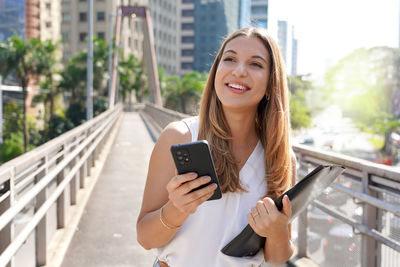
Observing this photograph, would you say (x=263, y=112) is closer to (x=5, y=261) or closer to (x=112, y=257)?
(x=5, y=261)

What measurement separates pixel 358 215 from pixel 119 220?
2952mm

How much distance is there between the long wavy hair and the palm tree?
3723 centimetres

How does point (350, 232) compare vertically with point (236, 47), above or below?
below

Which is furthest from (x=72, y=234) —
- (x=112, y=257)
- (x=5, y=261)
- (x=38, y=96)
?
(x=38, y=96)

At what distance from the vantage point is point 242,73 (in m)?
1.63

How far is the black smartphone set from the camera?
4.31 ft

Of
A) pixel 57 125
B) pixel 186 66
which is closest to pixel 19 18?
pixel 57 125

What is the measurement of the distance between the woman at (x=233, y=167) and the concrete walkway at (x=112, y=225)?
2306mm

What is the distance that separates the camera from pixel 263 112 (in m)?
1.88

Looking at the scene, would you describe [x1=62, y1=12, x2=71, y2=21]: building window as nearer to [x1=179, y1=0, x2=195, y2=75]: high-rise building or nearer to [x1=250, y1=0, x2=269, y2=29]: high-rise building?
[x1=179, y1=0, x2=195, y2=75]: high-rise building

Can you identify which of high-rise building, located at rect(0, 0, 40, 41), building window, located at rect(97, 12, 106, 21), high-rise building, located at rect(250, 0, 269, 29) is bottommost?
high-rise building, located at rect(250, 0, 269, 29)

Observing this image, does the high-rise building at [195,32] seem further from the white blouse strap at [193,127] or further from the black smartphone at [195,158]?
the black smartphone at [195,158]

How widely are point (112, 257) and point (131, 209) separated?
65.7 inches

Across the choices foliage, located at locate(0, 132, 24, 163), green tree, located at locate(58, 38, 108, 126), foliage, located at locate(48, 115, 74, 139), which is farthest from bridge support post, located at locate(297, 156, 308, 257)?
green tree, located at locate(58, 38, 108, 126)
